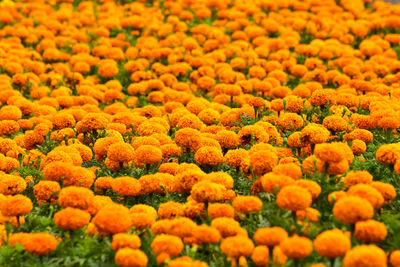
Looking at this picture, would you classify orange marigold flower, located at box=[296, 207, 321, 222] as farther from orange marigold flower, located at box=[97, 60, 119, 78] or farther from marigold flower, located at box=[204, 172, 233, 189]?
orange marigold flower, located at box=[97, 60, 119, 78]

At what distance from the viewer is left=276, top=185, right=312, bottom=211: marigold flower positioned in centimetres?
331

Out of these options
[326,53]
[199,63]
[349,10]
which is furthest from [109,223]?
[349,10]

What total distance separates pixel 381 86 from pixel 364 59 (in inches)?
76.7

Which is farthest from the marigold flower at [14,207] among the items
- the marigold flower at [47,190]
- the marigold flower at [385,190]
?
the marigold flower at [385,190]

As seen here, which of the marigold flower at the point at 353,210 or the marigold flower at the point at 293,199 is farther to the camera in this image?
the marigold flower at the point at 293,199

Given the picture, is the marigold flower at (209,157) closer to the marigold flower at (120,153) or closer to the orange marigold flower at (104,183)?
the marigold flower at (120,153)

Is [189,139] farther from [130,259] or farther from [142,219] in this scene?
[130,259]

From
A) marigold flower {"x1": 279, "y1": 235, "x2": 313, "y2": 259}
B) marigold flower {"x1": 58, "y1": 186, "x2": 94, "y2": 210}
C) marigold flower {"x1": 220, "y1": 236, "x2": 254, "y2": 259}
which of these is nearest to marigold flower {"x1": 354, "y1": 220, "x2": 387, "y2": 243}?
marigold flower {"x1": 279, "y1": 235, "x2": 313, "y2": 259}

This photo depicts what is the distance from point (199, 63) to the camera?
809cm

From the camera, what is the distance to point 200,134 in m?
4.99

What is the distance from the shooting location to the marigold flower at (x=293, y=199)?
10.9ft

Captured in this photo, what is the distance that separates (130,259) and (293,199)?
967 millimetres

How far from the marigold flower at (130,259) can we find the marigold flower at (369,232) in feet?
3.87

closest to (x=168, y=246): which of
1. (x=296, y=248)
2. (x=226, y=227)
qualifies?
(x=226, y=227)
